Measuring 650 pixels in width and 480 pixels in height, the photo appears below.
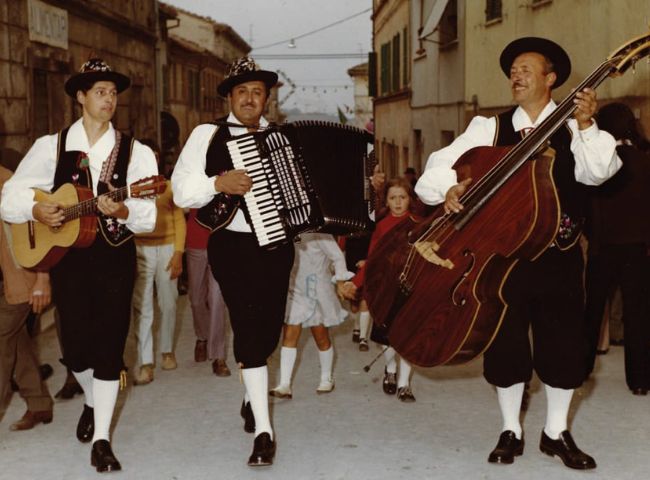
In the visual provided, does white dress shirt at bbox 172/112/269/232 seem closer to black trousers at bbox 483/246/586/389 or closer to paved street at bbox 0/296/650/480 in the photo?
paved street at bbox 0/296/650/480

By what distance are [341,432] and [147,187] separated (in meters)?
1.85

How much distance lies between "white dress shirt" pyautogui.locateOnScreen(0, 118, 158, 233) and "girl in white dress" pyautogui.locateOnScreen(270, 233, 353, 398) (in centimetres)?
181

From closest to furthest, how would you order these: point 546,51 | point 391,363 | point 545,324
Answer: point 546,51, point 545,324, point 391,363

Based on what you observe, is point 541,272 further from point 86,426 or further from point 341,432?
point 86,426

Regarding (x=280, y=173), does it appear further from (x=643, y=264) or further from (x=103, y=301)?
(x=643, y=264)

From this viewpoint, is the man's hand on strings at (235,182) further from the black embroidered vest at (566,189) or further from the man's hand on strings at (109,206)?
the black embroidered vest at (566,189)

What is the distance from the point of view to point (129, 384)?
24.7ft

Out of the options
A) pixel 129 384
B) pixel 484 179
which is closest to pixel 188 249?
pixel 129 384

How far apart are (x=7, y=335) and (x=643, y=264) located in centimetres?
398

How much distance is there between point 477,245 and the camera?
16.7 feet

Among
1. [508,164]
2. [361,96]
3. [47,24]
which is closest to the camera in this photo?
[508,164]

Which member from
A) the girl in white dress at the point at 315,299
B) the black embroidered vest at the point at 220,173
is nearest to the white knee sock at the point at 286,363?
the girl in white dress at the point at 315,299

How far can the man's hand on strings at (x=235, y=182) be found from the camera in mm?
5301

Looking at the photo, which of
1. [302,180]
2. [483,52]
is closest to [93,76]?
[302,180]
